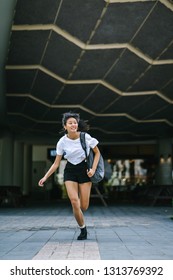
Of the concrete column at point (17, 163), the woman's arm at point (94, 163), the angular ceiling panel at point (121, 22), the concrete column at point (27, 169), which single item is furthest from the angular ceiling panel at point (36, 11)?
the concrete column at point (27, 169)

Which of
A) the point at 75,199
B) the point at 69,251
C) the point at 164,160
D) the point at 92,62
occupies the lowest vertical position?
the point at 69,251

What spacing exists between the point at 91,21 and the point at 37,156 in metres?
27.5

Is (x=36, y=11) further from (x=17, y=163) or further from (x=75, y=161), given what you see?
(x=17, y=163)

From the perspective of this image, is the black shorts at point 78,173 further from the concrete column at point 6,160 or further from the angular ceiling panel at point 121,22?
the concrete column at point 6,160

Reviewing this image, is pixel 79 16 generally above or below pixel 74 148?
above

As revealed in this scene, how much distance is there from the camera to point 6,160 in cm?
2703

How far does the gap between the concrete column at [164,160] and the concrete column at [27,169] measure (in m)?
10.4

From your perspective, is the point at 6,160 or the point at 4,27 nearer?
the point at 4,27

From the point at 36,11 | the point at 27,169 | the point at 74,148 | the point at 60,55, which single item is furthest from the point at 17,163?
the point at 74,148

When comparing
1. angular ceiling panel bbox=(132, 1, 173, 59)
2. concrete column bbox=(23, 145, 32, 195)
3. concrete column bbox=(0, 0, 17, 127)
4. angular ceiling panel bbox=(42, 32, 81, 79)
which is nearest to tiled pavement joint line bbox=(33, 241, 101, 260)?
concrete column bbox=(0, 0, 17, 127)

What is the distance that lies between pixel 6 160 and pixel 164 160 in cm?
987

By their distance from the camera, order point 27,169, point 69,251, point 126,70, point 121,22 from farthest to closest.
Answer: point 27,169 < point 126,70 < point 121,22 < point 69,251

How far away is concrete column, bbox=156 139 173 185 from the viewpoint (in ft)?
97.0
